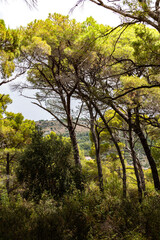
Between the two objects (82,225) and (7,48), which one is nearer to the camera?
(82,225)

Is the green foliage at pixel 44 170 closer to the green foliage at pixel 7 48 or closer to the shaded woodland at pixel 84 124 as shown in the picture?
the shaded woodland at pixel 84 124

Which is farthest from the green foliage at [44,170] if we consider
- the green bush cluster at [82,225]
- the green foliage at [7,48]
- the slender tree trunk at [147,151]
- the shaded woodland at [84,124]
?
the slender tree trunk at [147,151]

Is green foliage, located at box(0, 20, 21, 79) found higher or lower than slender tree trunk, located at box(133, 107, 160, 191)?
higher

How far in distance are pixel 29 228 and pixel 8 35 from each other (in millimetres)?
5317

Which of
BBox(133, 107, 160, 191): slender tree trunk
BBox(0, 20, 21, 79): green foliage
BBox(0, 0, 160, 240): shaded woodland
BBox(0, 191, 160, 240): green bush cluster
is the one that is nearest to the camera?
BBox(0, 191, 160, 240): green bush cluster

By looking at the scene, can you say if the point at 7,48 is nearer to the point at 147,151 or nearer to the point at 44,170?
the point at 44,170

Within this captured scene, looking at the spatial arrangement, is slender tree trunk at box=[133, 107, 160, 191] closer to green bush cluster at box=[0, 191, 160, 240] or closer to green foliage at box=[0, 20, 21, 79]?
green bush cluster at box=[0, 191, 160, 240]

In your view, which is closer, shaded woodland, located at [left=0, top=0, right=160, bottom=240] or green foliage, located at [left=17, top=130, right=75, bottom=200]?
shaded woodland, located at [left=0, top=0, right=160, bottom=240]

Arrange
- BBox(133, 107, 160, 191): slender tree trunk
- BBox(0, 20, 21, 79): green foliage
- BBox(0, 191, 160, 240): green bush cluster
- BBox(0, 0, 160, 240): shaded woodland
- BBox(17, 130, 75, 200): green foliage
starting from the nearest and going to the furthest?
BBox(0, 191, 160, 240): green bush cluster
BBox(0, 0, 160, 240): shaded woodland
BBox(17, 130, 75, 200): green foliage
BBox(0, 20, 21, 79): green foliage
BBox(133, 107, 160, 191): slender tree trunk

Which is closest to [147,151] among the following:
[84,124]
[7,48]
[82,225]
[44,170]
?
[84,124]

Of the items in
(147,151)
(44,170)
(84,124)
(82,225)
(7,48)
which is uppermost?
(7,48)

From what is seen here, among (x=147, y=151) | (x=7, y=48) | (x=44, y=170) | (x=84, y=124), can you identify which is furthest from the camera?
(x=84, y=124)

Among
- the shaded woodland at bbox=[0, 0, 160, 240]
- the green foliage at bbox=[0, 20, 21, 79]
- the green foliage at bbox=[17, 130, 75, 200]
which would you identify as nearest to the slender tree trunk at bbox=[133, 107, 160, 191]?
the shaded woodland at bbox=[0, 0, 160, 240]

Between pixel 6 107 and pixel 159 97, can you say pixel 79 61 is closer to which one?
pixel 159 97
